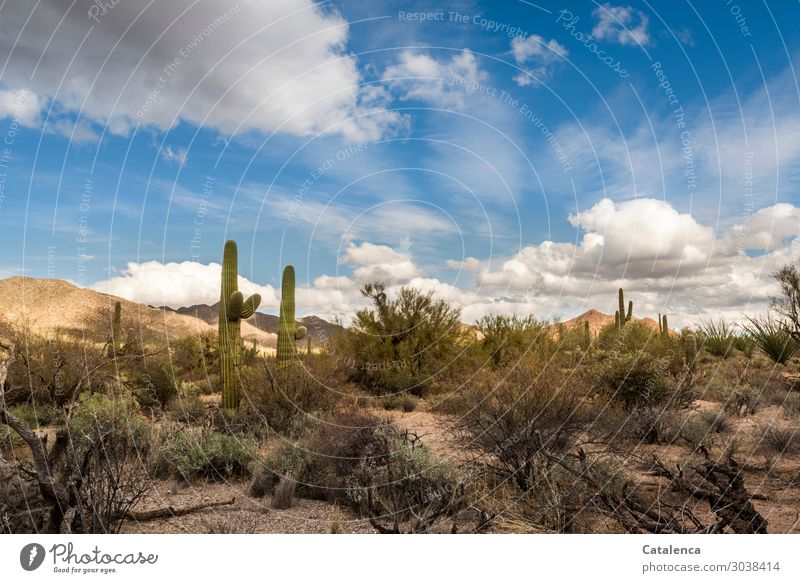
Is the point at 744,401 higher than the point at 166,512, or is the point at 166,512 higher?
the point at 744,401

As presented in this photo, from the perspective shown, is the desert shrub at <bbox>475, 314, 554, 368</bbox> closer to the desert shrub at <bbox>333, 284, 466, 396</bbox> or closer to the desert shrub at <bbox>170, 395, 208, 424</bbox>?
the desert shrub at <bbox>333, 284, 466, 396</bbox>

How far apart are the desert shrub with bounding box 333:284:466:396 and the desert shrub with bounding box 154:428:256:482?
1025 cm

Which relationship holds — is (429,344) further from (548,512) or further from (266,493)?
(548,512)

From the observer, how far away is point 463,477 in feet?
23.0

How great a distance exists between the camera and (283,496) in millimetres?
7215

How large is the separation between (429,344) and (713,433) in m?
10.4

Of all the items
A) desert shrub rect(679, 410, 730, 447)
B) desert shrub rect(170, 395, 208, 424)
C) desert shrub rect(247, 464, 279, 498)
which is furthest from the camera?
desert shrub rect(170, 395, 208, 424)

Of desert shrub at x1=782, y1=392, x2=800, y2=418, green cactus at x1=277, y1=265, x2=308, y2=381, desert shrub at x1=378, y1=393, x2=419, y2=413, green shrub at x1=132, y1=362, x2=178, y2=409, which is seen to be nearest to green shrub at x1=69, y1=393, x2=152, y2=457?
green cactus at x1=277, y1=265, x2=308, y2=381

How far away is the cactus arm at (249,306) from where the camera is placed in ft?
49.6

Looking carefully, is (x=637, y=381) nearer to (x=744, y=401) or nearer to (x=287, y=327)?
(x=744, y=401)

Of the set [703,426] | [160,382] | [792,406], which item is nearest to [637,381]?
[703,426]

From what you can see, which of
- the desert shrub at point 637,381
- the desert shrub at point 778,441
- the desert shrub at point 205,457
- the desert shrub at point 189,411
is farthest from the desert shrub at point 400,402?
the desert shrub at point 778,441
